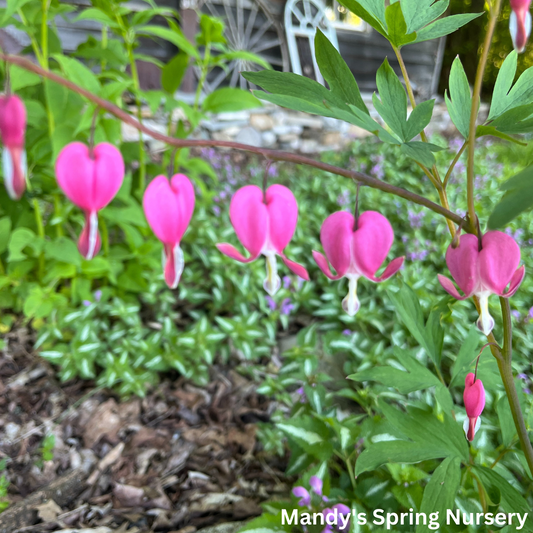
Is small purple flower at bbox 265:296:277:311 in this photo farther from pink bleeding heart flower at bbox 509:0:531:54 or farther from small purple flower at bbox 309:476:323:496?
pink bleeding heart flower at bbox 509:0:531:54

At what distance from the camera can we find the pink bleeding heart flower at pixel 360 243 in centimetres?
58

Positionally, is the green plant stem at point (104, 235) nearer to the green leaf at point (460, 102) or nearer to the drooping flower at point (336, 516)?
the drooping flower at point (336, 516)

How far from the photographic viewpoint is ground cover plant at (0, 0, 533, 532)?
55 centimetres

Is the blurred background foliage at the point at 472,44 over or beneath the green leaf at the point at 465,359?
over

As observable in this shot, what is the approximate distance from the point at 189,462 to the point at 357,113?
4.47ft

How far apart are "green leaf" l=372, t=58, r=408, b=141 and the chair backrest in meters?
4.82

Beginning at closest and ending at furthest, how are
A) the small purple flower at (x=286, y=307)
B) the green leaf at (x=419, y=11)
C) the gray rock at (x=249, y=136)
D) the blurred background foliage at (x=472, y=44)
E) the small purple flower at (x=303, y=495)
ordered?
the green leaf at (x=419, y=11) < the small purple flower at (x=303, y=495) < the small purple flower at (x=286, y=307) < the gray rock at (x=249, y=136) < the blurred background foliage at (x=472, y=44)

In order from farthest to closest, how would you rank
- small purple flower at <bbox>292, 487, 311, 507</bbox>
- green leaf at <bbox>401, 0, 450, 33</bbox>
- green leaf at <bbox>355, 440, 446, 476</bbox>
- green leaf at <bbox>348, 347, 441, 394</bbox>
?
1. small purple flower at <bbox>292, 487, 311, 507</bbox>
2. green leaf at <bbox>348, 347, 441, 394</bbox>
3. green leaf at <bbox>355, 440, 446, 476</bbox>
4. green leaf at <bbox>401, 0, 450, 33</bbox>

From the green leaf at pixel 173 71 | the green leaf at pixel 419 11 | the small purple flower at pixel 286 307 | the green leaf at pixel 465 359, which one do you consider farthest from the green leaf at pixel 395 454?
the green leaf at pixel 173 71

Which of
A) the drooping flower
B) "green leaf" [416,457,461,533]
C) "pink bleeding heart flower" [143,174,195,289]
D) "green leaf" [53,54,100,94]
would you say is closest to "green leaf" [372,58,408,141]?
"pink bleeding heart flower" [143,174,195,289]

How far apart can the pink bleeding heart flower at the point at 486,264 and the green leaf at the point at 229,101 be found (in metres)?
1.23

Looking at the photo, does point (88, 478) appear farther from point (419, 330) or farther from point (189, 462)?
point (419, 330)

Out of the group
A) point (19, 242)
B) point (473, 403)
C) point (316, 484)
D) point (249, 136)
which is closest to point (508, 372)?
point (473, 403)

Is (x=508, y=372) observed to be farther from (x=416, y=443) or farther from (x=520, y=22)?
(x=520, y=22)
